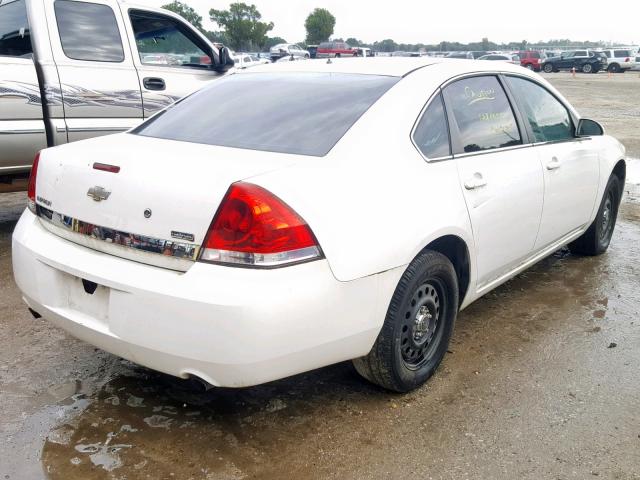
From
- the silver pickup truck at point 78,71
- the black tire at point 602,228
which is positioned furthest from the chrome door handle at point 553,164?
the silver pickup truck at point 78,71

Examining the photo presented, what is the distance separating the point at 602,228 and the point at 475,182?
8.34 feet

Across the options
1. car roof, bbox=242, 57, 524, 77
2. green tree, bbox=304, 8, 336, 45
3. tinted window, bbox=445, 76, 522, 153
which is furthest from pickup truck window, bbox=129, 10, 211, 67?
green tree, bbox=304, 8, 336, 45

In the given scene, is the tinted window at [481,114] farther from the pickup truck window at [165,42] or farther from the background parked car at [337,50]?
the background parked car at [337,50]

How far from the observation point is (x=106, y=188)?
8.81 feet

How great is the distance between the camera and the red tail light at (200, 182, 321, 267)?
241 cm

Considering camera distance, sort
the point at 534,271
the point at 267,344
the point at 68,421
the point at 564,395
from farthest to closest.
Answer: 1. the point at 534,271
2. the point at 564,395
3. the point at 68,421
4. the point at 267,344

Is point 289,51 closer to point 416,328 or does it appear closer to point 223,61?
point 223,61

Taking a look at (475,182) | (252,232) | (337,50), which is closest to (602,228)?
(475,182)

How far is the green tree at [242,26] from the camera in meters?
75.9

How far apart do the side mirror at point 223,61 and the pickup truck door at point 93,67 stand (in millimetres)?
1019

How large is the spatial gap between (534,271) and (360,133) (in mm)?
2740

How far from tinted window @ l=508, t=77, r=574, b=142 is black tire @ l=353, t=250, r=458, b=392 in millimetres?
1429

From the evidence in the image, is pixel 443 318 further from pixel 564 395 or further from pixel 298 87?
pixel 298 87

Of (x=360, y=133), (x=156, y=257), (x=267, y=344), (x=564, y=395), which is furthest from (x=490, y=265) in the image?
(x=156, y=257)
